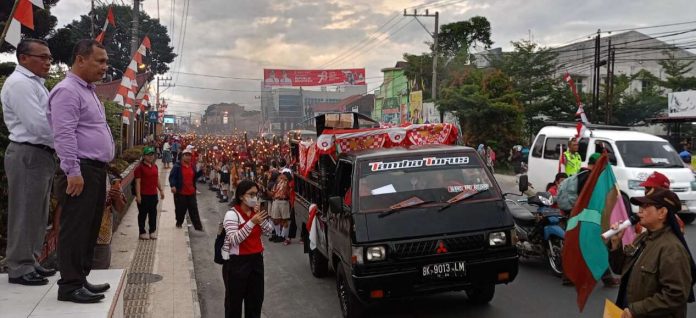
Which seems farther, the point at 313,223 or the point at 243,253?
the point at 313,223

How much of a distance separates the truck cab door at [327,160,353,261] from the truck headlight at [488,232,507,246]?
1542 millimetres

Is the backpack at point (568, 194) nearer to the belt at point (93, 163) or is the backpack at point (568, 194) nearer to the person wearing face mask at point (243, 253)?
the person wearing face mask at point (243, 253)

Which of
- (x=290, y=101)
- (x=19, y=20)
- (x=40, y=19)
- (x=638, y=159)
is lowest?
(x=638, y=159)

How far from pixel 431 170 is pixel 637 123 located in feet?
122

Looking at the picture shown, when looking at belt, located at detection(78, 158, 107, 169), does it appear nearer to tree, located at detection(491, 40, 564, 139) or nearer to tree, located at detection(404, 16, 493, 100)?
tree, located at detection(491, 40, 564, 139)

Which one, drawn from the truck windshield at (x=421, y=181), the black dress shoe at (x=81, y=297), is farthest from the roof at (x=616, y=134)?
the black dress shoe at (x=81, y=297)

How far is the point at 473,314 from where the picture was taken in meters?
6.61

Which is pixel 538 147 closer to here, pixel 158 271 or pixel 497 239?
pixel 497 239

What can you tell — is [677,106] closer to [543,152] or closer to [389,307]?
[543,152]

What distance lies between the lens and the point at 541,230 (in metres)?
8.41

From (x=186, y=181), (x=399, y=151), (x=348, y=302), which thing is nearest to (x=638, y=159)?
(x=399, y=151)

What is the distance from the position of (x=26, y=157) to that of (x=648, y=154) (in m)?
12.6

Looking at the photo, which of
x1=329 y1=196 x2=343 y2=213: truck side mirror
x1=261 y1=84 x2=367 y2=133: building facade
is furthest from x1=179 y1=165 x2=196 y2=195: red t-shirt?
x1=261 y1=84 x2=367 y2=133: building facade

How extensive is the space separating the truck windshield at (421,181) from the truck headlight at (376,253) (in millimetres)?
536
